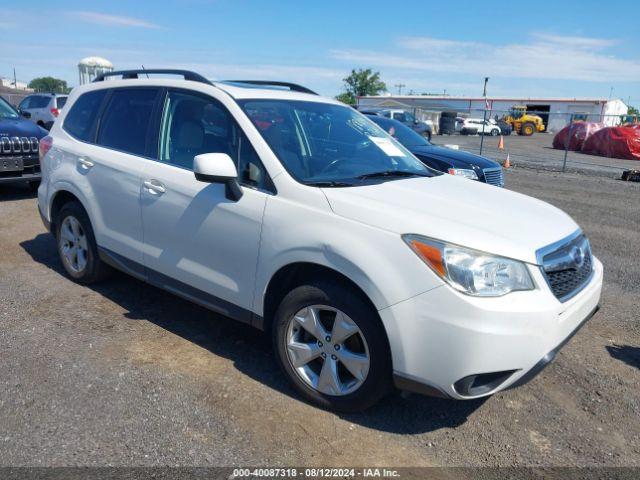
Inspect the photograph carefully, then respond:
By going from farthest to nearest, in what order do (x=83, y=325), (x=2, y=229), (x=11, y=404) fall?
(x=2, y=229) < (x=83, y=325) < (x=11, y=404)

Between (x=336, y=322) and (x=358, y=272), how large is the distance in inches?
13.9

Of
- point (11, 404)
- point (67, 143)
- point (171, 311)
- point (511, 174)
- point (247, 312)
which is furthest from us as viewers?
point (511, 174)

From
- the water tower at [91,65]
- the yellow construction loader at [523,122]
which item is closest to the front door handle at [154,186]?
the water tower at [91,65]

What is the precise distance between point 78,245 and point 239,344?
77.4 inches

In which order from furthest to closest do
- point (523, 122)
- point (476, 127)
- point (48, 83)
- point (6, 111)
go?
point (48, 83) → point (523, 122) → point (476, 127) → point (6, 111)

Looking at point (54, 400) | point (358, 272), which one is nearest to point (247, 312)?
point (358, 272)

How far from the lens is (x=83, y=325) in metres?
4.23

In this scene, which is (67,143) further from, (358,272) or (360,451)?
(360,451)

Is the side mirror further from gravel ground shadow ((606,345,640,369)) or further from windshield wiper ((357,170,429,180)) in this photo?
gravel ground shadow ((606,345,640,369))

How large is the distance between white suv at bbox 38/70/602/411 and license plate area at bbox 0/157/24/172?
4.33 meters

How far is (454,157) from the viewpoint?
28.3ft

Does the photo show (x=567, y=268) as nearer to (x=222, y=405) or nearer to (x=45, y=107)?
(x=222, y=405)

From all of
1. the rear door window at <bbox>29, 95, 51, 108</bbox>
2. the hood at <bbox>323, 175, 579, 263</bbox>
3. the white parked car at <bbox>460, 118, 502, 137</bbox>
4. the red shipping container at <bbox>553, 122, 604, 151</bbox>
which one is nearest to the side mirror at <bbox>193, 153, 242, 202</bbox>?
the hood at <bbox>323, 175, 579, 263</bbox>

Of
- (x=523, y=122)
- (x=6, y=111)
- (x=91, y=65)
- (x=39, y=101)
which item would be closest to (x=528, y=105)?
(x=523, y=122)
